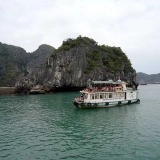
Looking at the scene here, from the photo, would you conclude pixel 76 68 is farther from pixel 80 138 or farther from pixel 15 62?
pixel 15 62

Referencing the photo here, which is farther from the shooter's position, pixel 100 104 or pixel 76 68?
pixel 76 68

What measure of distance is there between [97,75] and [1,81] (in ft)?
316

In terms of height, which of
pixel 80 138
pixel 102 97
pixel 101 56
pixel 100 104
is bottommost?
pixel 80 138

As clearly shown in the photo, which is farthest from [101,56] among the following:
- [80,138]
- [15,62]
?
[15,62]

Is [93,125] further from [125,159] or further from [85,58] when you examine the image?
[85,58]

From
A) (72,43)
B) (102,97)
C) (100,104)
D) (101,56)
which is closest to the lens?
(100,104)

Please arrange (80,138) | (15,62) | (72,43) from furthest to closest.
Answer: (15,62) → (72,43) → (80,138)

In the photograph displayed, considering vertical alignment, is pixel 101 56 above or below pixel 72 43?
below

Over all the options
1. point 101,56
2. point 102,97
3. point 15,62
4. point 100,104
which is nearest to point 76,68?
point 101,56

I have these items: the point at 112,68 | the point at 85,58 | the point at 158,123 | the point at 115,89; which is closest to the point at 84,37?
the point at 85,58

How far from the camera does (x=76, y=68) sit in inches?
3263

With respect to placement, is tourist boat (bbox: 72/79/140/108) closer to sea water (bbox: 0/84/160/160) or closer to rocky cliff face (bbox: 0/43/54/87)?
sea water (bbox: 0/84/160/160)

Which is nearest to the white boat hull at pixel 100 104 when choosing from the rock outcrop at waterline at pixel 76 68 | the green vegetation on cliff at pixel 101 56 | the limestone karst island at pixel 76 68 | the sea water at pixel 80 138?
the sea water at pixel 80 138

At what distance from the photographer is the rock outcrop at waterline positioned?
80.6 m
